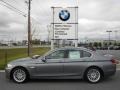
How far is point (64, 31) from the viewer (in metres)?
19.6

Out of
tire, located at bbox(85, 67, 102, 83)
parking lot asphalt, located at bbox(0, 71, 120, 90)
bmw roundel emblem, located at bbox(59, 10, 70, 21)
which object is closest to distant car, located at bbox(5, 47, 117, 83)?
tire, located at bbox(85, 67, 102, 83)

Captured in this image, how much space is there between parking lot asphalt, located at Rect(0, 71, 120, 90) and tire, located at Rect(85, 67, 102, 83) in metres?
0.20

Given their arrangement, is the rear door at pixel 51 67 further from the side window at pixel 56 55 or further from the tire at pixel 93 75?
the tire at pixel 93 75

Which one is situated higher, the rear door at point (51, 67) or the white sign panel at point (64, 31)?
the white sign panel at point (64, 31)

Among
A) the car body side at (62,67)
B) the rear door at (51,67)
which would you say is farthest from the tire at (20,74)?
the rear door at (51,67)

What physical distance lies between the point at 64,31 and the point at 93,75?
9.99 m

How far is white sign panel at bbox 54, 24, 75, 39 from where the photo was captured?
19.6 meters

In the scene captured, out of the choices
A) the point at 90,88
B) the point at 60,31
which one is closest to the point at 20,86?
the point at 90,88

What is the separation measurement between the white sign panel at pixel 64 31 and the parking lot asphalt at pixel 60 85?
30.8 ft

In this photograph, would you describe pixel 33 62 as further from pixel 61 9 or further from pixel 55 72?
pixel 61 9

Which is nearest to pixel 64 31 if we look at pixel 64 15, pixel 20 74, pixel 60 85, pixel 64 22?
pixel 64 22

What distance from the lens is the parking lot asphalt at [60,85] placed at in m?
8.89

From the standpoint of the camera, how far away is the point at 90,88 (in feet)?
29.1

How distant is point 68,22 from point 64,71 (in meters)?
10.1
